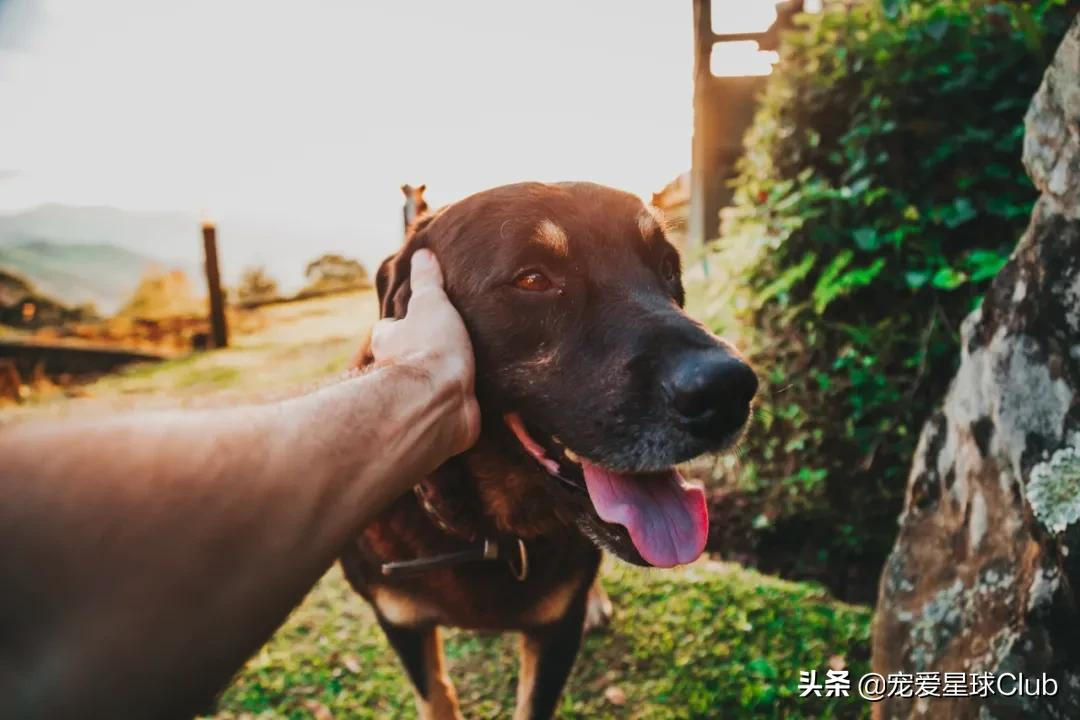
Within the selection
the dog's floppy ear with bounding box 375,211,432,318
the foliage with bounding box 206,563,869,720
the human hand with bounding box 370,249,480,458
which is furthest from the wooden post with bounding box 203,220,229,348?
the human hand with bounding box 370,249,480,458

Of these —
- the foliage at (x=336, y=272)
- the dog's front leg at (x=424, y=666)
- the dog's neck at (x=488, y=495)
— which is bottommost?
the foliage at (x=336, y=272)

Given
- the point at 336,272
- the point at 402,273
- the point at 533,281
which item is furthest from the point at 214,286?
the point at 533,281

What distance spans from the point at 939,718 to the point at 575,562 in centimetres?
131

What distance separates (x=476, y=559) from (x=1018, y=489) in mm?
1805

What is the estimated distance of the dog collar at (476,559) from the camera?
2393 millimetres

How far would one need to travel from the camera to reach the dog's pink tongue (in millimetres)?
2105

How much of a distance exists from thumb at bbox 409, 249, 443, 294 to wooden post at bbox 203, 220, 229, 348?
34.4 ft

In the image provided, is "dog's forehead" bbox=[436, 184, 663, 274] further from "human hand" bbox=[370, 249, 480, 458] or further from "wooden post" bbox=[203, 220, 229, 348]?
"wooden post" bbox=[203, 220, 229, 348]

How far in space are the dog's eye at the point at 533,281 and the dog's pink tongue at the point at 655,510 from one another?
0.62m

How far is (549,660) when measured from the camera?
2748 mm

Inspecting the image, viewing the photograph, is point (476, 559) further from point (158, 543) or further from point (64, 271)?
point (64, 271)

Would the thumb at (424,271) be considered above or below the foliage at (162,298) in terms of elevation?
above

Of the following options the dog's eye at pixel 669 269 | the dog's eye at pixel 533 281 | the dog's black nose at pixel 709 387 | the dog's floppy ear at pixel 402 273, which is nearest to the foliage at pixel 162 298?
the dog's floppy ear at pixel 402 273

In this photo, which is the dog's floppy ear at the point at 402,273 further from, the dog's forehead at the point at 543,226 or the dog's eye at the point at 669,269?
the dog's eye at the point at 669,269
